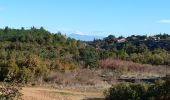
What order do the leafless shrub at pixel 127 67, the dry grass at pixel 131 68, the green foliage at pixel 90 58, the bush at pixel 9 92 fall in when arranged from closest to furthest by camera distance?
the bush at pixel 9 92
the dry grass at pixel 131 68
the leafless shrub at pixel 127 67
the green foliage at pixel 90 58

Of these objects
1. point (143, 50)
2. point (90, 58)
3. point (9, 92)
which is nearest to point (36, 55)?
point (90, 58)

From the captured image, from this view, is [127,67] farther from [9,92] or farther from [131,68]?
[9,92]

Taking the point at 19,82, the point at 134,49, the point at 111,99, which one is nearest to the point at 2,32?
the point at 134,49

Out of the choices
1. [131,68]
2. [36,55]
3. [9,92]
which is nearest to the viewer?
[9,92]

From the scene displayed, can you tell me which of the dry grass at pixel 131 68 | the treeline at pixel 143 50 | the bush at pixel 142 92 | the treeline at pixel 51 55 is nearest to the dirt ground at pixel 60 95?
the treeline at pixel 51 55

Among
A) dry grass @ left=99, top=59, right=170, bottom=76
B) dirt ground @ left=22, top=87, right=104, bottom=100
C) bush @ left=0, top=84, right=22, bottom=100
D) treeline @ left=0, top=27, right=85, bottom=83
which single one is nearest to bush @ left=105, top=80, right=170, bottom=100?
dirt ground @ left=22, top=87, right=104, bottom=100

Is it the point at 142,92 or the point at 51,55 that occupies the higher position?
the point at 51,55

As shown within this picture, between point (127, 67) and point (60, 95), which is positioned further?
point (127, 67)

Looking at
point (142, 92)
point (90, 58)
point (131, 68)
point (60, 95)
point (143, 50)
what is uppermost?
point (143, 50)

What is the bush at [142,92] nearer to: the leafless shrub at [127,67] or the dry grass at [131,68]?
the dry grass at [131,68]

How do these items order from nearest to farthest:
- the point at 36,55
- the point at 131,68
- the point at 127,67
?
→ the point at 36,55
the point at 127,67
the point at 131,68

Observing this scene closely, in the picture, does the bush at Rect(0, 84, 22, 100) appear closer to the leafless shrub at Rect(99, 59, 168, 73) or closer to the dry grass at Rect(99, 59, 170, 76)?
the dry grass at Rect(99, 59, 170, 76)

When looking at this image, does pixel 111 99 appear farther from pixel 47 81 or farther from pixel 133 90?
pixel 47 81

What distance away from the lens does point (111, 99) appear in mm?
29516
